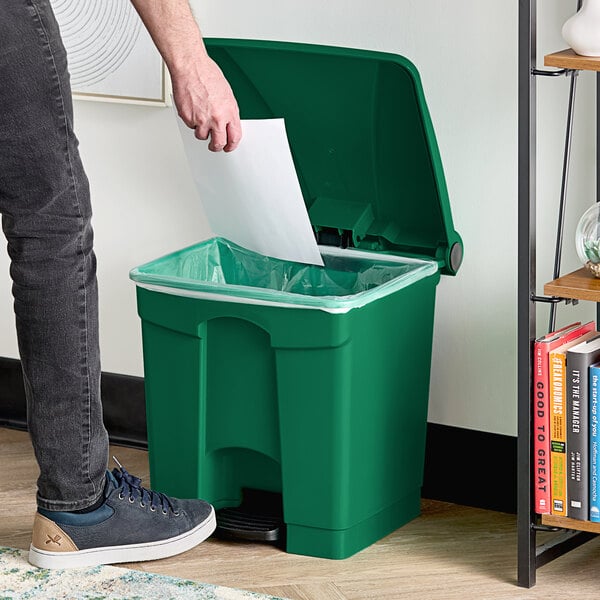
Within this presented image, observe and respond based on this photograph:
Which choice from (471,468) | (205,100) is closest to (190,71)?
(205,100)

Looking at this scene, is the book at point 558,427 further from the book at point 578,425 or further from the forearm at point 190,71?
the forearm at point 190,71

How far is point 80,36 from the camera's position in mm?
2500

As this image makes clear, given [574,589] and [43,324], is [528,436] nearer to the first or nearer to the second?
[574,589]

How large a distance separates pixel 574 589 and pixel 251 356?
0.62 metres

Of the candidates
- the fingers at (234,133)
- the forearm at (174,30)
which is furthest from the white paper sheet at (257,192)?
the forearm at (174,30)

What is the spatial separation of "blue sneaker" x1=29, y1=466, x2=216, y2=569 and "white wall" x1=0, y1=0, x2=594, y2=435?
1.77 feet

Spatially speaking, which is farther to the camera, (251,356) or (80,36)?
(80,36)

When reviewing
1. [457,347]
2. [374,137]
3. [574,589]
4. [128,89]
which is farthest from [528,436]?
[128,89]

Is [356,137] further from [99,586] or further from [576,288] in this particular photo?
[99,586]

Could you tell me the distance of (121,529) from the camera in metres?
2.01

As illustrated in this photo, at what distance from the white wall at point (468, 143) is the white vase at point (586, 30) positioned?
0.97 ft

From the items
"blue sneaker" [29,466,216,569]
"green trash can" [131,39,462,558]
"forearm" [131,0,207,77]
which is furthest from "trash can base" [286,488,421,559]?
"forearm" [131,0,207,77]

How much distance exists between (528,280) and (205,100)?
1.76 feet

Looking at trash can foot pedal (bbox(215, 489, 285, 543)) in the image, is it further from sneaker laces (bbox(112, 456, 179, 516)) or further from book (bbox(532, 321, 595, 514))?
book (bbox(532, 321, 595, 514))
